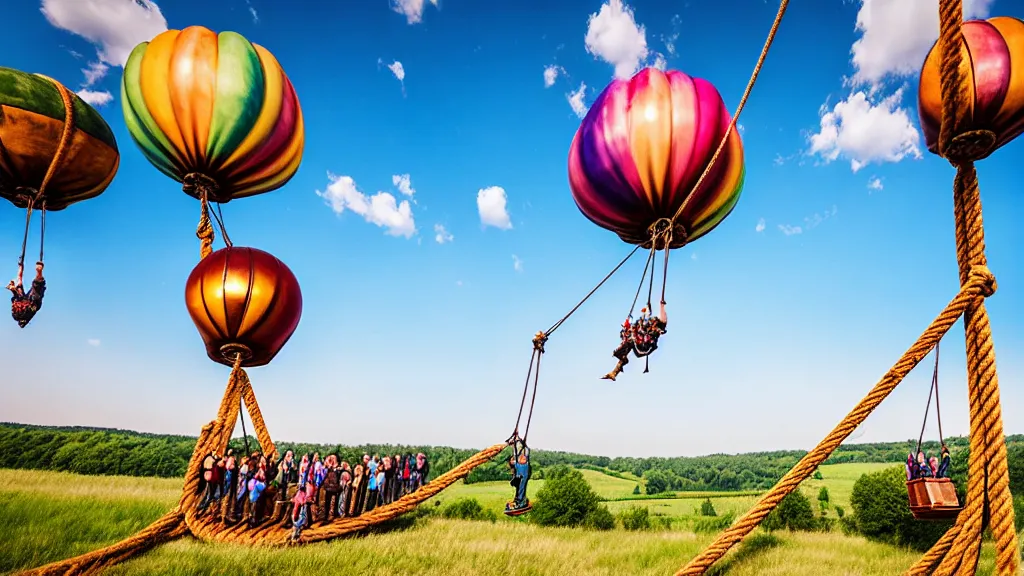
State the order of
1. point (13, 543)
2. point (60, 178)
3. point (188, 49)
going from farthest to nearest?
point (60, 178) < point (188, 49) < point (13, 543)

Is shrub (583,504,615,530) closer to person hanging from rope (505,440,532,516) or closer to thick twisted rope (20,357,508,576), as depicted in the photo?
thick twisted rope (20,357,508,576)

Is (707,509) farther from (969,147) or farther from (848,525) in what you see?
(969,147)

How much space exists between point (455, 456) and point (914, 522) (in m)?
9.12

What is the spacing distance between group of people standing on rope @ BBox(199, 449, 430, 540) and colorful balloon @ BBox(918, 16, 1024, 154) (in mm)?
8703

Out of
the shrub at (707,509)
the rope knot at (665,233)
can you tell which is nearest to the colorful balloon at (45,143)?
the rope knot at (665,233)

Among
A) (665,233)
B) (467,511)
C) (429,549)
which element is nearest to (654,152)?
(665,233)

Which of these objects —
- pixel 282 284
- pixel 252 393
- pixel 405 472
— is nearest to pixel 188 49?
pixel 282 284

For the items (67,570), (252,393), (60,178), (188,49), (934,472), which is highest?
(188,49)

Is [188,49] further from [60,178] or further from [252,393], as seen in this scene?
[252,393]

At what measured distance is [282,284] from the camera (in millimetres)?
8562

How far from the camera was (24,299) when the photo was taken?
756 centimetres

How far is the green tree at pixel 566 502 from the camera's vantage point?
9117mm

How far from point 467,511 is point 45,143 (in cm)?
874

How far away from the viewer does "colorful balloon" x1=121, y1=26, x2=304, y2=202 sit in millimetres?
7414
